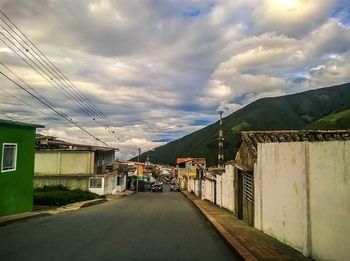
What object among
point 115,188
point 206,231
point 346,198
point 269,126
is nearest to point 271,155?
point 206,231

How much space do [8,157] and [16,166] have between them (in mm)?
804

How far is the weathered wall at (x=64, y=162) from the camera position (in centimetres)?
5044

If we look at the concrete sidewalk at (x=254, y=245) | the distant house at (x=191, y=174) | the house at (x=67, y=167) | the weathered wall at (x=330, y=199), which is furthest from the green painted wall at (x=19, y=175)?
the distant house at (x=191, y=174)

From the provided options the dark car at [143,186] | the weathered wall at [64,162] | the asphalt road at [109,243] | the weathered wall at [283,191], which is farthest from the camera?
the dark car at [143,186]

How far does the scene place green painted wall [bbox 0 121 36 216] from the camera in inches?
786

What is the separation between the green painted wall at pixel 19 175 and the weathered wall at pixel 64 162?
91.3 feet

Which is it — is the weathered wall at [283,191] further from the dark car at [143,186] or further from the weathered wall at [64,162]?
the dark car at [143,186]

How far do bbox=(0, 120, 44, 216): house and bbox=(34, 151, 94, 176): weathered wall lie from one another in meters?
27.8

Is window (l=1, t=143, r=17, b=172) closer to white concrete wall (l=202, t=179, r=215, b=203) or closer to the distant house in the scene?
white concrete wall (l=202, t=179, r=215, b=203)

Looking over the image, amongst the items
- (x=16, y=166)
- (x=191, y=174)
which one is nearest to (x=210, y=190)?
(x=16, y=166)

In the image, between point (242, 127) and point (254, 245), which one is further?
point (242, 127)

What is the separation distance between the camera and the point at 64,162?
50812 millimetres

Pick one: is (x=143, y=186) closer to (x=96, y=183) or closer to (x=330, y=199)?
(x=96, y=183)

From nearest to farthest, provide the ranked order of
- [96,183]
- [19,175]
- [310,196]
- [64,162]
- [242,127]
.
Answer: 1. [310,196]
2. [19,175]
3. [64,162]
4. [96,183]
5. [242,127]
